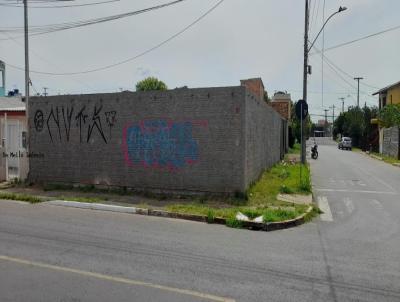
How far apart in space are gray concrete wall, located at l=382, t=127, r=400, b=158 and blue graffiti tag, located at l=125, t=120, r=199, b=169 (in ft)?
87.3

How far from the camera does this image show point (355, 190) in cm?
1625

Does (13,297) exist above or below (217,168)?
below

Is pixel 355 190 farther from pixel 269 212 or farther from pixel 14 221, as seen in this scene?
pixel 14 221

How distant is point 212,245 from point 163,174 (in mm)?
5714

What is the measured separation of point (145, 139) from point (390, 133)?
30.2m

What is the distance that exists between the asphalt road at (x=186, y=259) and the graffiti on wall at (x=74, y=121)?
3.81 meters

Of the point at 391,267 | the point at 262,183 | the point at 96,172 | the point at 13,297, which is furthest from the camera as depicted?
the point at 262,183

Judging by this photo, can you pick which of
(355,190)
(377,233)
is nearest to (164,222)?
(377,233)

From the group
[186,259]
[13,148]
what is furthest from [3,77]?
[186,259]

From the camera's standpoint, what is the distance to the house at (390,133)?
35556 millimetres

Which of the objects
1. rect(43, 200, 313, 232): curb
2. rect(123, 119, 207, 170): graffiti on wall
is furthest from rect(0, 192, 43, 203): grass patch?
rect(123, 119, 207, 170): graffiti on wall

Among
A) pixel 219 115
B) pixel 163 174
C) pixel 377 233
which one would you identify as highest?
pixel 219 115

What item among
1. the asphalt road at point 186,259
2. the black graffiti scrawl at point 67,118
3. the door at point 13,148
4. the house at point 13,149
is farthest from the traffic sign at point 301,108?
the door at point 13,148

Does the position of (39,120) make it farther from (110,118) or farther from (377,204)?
(377,204)
